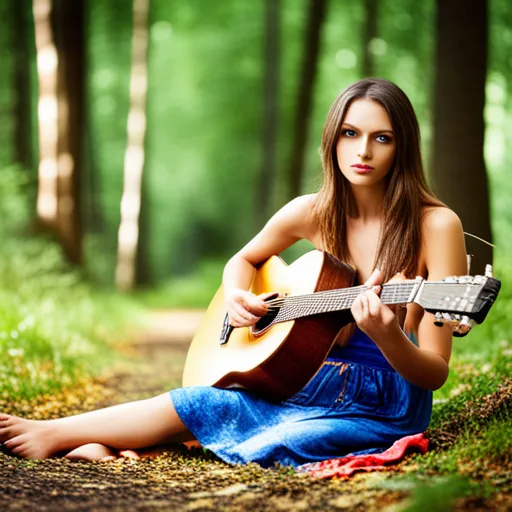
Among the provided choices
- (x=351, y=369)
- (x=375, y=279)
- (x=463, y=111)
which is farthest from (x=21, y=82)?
(x=375, y=279)

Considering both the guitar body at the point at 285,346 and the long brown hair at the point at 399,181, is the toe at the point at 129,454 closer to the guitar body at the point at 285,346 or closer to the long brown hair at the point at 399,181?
the guitar body at the point at 285,346

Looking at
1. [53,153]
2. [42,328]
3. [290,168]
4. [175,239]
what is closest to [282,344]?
[42,328]

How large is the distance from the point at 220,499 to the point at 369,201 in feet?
4.92

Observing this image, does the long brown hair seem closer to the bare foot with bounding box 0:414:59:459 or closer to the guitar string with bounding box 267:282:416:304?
the guitar string with bounding box 267:282:416:304

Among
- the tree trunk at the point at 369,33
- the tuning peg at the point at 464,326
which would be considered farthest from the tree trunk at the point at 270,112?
the tuning peg at the point at 464,326

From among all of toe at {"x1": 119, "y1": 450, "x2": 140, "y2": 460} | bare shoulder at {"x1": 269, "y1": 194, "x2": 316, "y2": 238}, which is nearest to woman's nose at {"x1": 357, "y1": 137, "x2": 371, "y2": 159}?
bare shoulder at {"x1": 269, "y1": 194, "x2": 316, "y2": 238}

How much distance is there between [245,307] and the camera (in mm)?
3637

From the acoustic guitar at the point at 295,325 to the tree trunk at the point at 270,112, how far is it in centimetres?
1078

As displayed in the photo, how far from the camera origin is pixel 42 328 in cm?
603

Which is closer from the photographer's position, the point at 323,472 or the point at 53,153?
the point at 323,472

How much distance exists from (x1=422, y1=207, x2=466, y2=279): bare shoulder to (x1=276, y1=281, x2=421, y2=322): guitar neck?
0.36 metres

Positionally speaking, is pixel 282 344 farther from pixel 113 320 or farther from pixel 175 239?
pixel 175 239

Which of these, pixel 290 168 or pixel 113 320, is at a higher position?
pixel 290 168

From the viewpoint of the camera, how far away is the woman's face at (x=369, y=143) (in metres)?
3.29
